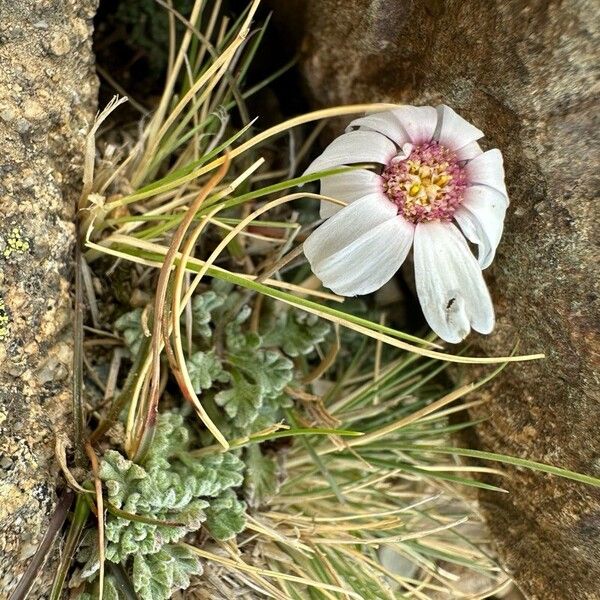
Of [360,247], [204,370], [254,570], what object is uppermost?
[360,247]

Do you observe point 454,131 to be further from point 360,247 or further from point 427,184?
point 360,247

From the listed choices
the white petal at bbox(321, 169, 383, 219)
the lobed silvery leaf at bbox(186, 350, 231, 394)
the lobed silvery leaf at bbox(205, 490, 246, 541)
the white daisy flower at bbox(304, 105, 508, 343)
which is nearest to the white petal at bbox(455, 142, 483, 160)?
the white daisy flower at bbox(304, 105, 508, 343)

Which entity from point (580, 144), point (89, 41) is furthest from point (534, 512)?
point (89, 41)

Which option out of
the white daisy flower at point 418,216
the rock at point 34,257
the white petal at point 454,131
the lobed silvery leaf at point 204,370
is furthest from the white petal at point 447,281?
the rock at point 34,257

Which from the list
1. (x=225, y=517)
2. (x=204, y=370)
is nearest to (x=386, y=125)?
(x=204, y=370)

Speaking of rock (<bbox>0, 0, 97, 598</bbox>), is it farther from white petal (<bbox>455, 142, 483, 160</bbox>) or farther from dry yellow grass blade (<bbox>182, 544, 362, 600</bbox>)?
white petal (<bbox>455, 142, 483, 160</bbox>)

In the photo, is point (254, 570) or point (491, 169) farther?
point (254, 570)

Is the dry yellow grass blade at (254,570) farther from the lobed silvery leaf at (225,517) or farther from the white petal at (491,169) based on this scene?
the white petal at (491,169)

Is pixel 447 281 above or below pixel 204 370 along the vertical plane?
above
